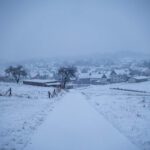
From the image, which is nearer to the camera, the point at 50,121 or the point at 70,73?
the point at 50,121

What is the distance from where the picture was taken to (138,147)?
734 centimetres

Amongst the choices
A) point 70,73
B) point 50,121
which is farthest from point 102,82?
point 50,121

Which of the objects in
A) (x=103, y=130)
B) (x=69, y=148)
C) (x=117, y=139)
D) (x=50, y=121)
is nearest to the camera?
(x=69, y=148)

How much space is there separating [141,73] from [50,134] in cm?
14174

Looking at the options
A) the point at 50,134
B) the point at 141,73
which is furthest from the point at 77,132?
the point at 141,73

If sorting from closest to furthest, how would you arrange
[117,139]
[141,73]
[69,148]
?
1. [69,148]
2. [117,139]
3. [141,73]

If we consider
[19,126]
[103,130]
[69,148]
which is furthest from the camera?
[19,126]

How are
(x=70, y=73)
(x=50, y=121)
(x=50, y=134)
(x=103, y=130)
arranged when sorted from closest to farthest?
(x=50, y=134) < (x=103, y=130) < (x=50, y=121) < (x=70, y=73)

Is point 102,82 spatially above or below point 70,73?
below

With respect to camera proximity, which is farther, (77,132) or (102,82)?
(102,82)

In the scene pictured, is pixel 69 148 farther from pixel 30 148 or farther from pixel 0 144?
pixel 0 144

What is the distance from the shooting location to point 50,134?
360 inches

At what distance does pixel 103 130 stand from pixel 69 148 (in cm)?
308

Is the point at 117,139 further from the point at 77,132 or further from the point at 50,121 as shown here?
the point at 50,121
